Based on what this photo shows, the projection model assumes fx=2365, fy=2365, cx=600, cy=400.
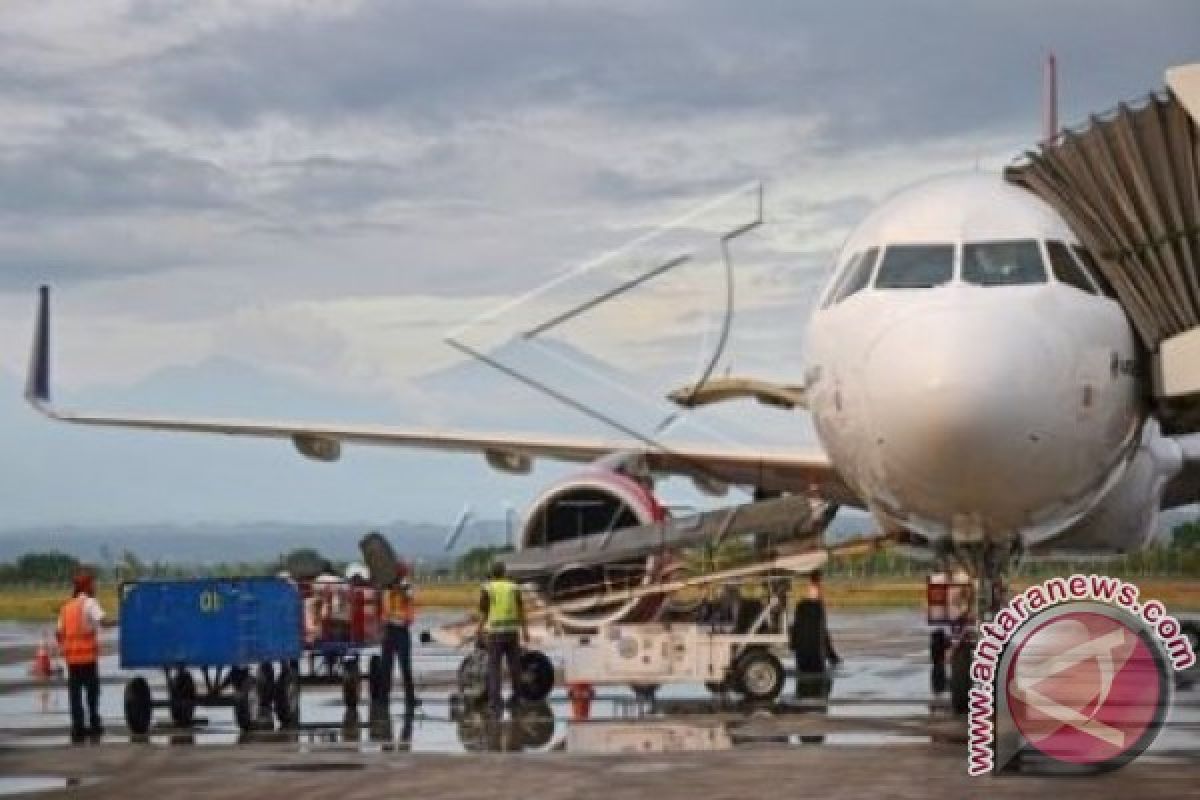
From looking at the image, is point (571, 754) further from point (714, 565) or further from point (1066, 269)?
point (714, 565)

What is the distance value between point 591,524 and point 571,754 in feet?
30.9

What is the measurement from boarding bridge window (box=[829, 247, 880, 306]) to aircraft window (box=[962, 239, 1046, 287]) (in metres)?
0.73

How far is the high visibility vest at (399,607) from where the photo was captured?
23.1m

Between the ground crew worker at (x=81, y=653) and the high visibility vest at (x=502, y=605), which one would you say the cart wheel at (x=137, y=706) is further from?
the high visibility vest at (x=502, y=605)

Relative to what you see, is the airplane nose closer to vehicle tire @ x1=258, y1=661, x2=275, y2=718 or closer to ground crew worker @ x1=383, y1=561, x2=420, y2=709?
vehicle tire @ x1=258, y1=661, x2=275, y2=718

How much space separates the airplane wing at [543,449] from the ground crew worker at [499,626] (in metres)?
3.39

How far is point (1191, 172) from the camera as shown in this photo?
17766 millimetres

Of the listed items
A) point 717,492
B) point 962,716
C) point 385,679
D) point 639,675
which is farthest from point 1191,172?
point 717,492

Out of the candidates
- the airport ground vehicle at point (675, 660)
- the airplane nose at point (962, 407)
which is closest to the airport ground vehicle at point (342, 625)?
the airport ground vehicle at point (675, 660)

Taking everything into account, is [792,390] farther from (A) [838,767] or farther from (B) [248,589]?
(A) [838,767]

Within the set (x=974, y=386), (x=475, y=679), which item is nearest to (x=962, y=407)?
(x=974, y=386)

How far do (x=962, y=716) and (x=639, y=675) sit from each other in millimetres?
4321

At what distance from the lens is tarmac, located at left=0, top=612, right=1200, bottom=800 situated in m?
13.7

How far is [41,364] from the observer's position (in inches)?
1204
